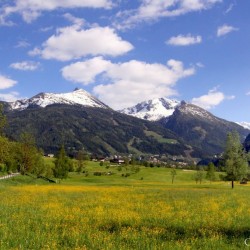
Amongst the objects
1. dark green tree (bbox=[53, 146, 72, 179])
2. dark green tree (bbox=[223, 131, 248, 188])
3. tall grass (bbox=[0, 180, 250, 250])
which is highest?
dark green tree (bbox=[223, 131, 248, 188])

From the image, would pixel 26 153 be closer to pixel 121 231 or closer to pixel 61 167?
pixel 61 167

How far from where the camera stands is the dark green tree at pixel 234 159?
258 feet

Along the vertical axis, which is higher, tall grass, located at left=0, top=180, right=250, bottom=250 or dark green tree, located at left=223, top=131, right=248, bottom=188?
dark green tree, located at left=223, top=131, right=248, bottom=188

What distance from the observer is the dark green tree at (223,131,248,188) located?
7875 cm

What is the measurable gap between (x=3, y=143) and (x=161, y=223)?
57791mm

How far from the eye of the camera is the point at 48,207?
25922 mm

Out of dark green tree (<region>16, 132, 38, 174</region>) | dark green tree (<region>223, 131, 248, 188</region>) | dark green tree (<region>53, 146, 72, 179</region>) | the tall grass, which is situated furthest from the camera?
dark green tree (<region>53, 146, 72, 179</region>)

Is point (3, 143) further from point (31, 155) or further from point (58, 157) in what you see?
point (58, 157)

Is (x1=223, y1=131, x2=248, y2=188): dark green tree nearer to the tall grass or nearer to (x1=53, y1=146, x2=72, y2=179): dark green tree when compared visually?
(x1=53, y1=146, x2=72, y2=179): dark green tree

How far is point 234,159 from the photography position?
79.9 meters

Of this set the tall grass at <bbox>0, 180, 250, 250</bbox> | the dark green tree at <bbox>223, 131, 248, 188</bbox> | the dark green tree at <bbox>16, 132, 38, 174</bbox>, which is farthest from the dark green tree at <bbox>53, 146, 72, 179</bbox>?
the tall grass at <bbox>0, 180, 250, 250</bbox>

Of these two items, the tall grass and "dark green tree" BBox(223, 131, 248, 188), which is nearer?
the tall grass

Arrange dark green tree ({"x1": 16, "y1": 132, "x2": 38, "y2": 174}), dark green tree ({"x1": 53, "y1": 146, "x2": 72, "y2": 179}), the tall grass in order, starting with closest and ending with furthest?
the tall grass
dark green tree ({"x1": 16, "y1": 132, "x2": 38, "y2": 174})
dark green tree ({"x1": 53, "y1": 146, "x2": 72, "y2": 179})

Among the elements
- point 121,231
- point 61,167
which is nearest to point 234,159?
point 61,167
